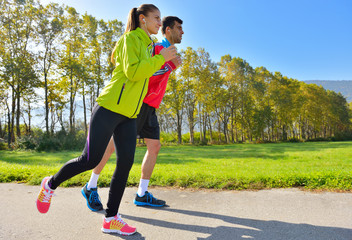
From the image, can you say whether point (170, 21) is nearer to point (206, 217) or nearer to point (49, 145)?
point (206, 217)

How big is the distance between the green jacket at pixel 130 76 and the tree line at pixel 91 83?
60.6ft

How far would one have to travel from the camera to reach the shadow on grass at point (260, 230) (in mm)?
1912

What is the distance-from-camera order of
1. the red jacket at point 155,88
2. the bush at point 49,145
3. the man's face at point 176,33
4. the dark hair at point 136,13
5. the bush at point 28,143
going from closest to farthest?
the dark hair at point 136,13, the red jacket at point 155,88, the man's face at point 176,33, the bush at point 49,145, the bush at point 28,143

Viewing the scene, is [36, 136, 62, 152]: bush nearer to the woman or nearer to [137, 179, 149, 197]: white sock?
[137, 179, 149, 197]: white sock

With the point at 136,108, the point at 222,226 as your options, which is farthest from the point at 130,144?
the point at 222,226

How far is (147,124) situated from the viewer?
3.04m

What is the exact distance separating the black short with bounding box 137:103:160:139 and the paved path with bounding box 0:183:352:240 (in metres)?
0.87

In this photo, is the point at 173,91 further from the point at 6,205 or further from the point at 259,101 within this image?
the point at 6,205

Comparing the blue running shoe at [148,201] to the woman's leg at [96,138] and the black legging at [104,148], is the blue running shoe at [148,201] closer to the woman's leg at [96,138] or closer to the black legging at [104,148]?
the black legging at [104,148]

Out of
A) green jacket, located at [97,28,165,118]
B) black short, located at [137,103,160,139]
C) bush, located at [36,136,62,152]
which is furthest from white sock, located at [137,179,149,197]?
bush, located at [36,136,62,152]

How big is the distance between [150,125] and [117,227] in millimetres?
1339

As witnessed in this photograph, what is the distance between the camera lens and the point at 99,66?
26.2 m

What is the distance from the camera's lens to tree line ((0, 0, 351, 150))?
75.8ft

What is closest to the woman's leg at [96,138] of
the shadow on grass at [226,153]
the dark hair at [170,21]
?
the dark hair at [170,21]
